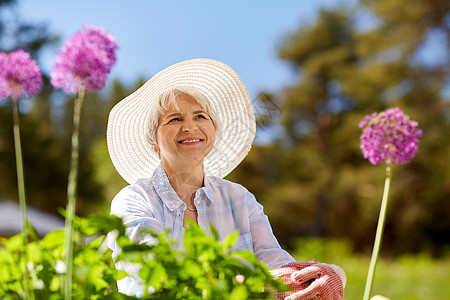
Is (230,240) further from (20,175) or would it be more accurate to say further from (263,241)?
(263,241)

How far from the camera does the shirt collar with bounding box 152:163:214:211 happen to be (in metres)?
1.43

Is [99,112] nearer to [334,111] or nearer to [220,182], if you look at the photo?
[334,111]

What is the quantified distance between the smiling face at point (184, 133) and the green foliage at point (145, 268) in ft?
2.47

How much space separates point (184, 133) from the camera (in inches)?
57.6

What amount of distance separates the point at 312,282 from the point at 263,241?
363 mm

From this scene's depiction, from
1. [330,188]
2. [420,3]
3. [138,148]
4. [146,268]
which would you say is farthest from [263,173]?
[146,268]

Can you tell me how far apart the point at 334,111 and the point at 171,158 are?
1674 cm

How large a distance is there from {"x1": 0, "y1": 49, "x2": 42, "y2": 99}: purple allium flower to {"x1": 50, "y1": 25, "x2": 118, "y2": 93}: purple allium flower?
5 cm

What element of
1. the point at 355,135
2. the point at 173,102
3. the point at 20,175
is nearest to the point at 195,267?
the point at 20,175

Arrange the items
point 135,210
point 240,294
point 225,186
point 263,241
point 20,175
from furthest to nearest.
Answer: point 225,186 < point 263,241 < point 135,210 < point 20,175 < point 240,294

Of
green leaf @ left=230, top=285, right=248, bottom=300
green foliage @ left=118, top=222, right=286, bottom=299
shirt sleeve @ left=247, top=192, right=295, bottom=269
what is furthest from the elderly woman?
green leaf @ left=230, top=285, right=248, bottom=300

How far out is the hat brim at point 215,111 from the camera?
5.31 feet

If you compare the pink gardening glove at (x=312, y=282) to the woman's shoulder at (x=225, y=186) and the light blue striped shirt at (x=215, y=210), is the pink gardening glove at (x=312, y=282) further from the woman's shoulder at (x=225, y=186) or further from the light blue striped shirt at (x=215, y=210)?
the woman's shoulder at (x=225, y=186)

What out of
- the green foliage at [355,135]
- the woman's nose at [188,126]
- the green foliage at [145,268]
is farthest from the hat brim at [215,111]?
the green foliage at [355,135]
